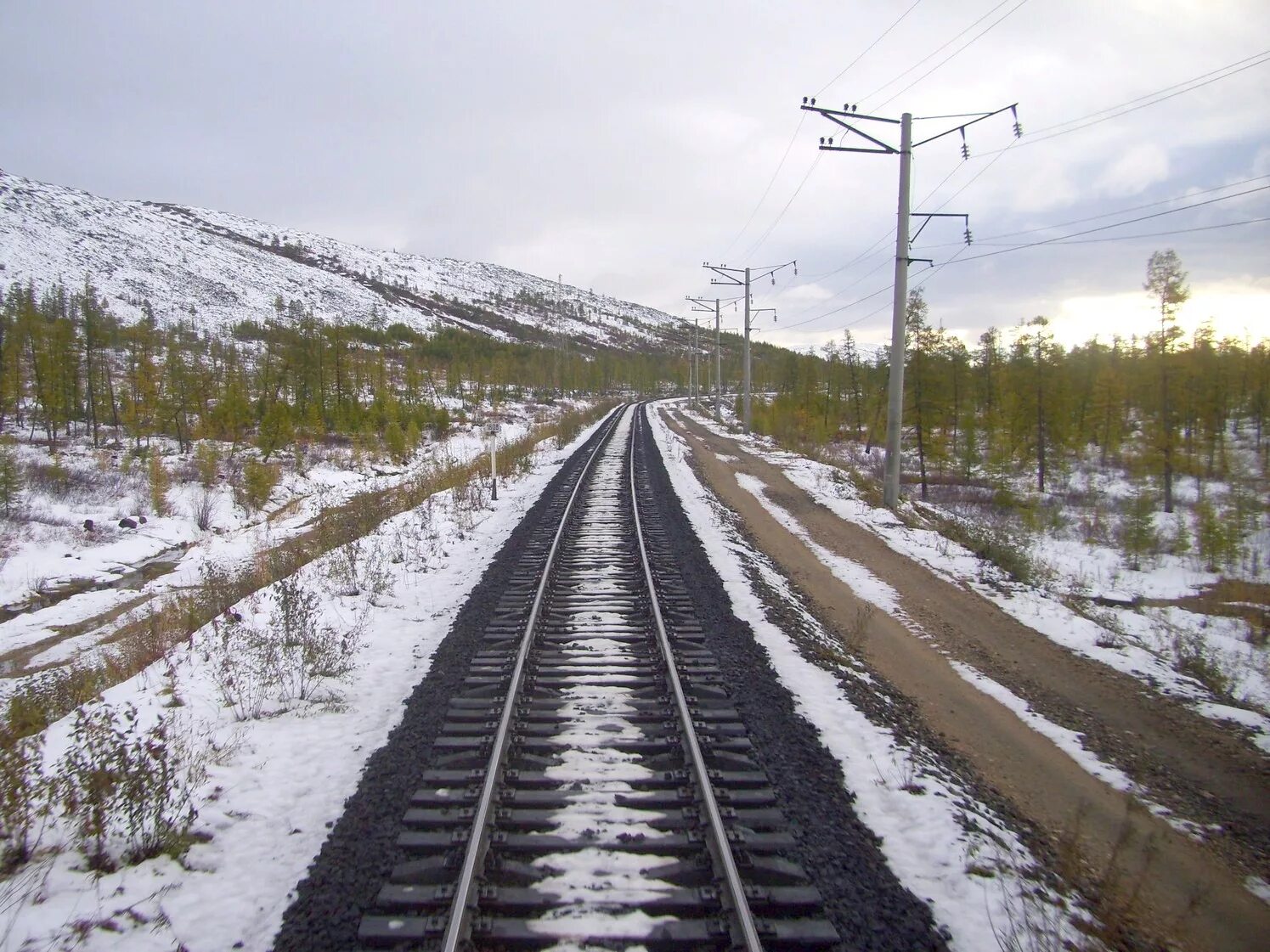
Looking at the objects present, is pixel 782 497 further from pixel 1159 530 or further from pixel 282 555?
pixel 1159 530

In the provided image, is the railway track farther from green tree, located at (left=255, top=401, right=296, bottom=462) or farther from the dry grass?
green tree, located at (left=255, top=401, right=296, bottom=462)

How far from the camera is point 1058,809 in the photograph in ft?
16.8

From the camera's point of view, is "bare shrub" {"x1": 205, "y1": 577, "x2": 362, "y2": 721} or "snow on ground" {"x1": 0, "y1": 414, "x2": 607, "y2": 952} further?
"bare shrub" {"x1": 205, "y1": 577, "x2": 362, "y2": 721}

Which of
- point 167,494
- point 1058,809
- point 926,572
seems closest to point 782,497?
point 926,572

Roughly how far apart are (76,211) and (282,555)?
17870 centimetres

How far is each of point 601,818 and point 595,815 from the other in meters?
0.05

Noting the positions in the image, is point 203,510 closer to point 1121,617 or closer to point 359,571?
point 359,571

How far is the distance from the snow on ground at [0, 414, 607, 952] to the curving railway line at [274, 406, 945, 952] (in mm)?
257

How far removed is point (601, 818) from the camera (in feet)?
14.4

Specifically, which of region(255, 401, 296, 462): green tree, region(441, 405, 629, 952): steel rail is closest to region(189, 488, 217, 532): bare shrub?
region(255, 401, 296, 462): green tree

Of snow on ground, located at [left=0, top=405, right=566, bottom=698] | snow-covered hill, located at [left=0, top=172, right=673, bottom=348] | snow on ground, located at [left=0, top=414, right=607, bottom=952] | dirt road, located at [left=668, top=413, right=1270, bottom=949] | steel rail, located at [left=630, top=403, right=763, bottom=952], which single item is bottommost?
snow on ground, located at [left=0, top=405, right=566, bottom=698]

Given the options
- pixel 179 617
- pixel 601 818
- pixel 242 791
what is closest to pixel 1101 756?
pixel 601 818

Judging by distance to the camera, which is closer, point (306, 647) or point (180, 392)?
point (306, 647)

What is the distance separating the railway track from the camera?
136 inches
